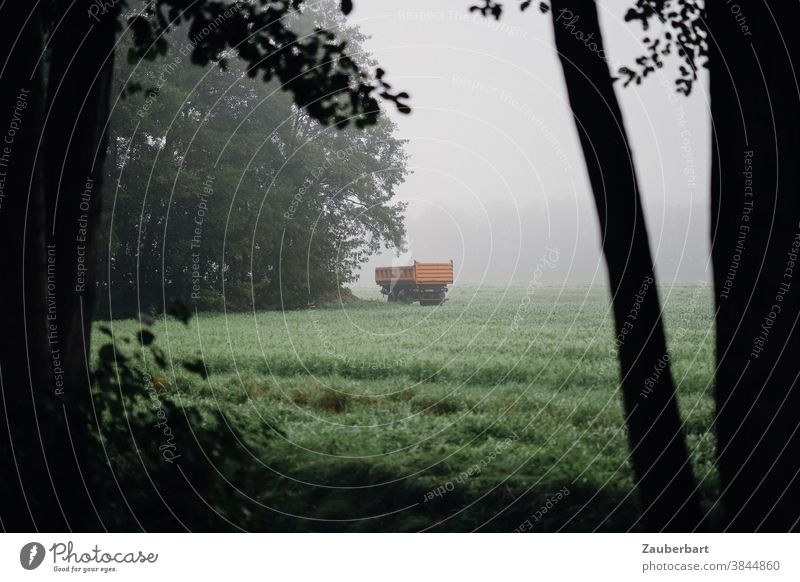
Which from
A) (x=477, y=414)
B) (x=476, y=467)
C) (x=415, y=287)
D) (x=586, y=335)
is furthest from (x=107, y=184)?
(x=476, y=467)

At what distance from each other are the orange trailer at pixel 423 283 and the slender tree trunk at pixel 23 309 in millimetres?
20106

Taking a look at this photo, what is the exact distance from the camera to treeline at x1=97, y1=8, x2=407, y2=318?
708 inches

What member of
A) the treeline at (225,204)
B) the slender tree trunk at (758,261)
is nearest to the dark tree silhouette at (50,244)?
the slender tree trunk at (758,261)

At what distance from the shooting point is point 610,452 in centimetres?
669

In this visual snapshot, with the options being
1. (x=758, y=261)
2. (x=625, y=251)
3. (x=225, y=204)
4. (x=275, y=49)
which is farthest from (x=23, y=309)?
(x=225, y=204)

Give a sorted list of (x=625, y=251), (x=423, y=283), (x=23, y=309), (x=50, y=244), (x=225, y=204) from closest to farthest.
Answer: (x=625, y=251)
(x=23, y=309)
(x=50, y=244)
(x=225, y=204)
(x=423, y=283)

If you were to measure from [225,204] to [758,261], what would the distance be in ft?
52.1

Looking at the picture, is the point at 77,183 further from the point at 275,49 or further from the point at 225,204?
the point at 225,204

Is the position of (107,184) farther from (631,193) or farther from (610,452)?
(631,193)

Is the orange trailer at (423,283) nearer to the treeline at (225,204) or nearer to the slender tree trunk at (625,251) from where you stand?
the treeline at (225,204)

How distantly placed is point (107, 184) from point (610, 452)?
16.2 meters
